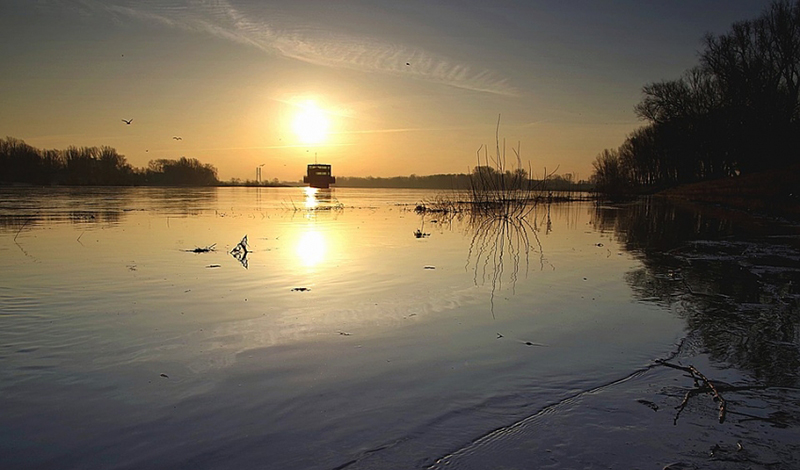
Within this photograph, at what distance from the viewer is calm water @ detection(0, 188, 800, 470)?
293 cm

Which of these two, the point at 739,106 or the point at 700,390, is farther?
the point at 739,106

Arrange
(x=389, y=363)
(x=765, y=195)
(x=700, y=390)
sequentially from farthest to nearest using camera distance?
(x=765, y=195) < (x=389, y=363) < (x=700, y=390)

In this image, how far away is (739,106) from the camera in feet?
140

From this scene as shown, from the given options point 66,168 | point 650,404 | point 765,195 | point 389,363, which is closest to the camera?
point 650,404

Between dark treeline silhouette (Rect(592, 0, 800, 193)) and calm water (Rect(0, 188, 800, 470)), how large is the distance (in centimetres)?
3898

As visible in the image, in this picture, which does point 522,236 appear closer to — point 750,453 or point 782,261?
point 782,261

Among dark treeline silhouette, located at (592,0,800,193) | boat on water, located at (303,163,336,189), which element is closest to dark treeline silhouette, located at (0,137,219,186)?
boat on water, located at (303,163,336,189)

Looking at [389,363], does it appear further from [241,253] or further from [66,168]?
[66,168]

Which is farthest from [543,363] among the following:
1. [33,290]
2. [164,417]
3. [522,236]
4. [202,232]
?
[202,232]

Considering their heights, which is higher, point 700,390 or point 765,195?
point 765,195

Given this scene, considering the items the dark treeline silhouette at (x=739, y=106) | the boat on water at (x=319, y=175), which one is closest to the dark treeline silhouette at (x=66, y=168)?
the boat on water at (x=319, y=175)

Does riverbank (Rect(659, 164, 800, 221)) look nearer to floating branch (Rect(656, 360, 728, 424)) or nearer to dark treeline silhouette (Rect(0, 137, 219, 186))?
floating branch (Rect(656, 360, 728, 424))

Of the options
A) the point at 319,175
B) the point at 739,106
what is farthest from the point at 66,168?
the point at 739,106

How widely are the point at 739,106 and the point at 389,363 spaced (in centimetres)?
4924
